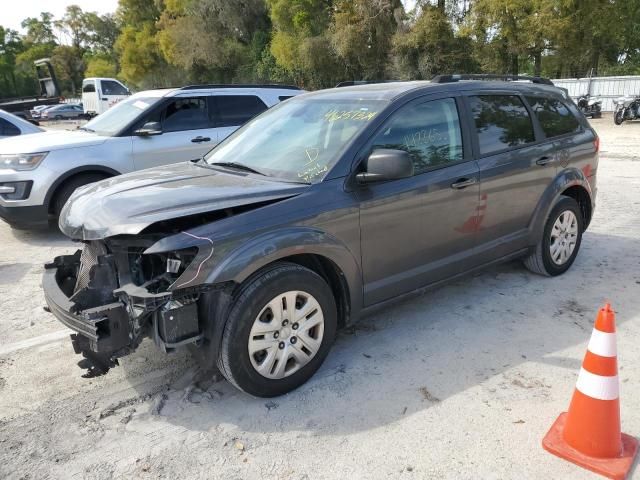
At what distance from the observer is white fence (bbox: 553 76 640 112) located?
25.4m

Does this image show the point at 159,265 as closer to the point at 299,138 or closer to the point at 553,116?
the point at 299,138

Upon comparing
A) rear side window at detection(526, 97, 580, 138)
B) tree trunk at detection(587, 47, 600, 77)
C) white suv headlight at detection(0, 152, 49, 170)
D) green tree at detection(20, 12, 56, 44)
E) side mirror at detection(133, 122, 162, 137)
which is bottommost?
white suv headlight at detection(0, 152, 49, 170)

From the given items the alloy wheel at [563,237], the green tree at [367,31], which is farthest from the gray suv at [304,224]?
the green tree at [367,31]

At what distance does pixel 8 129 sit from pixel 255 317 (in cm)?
776

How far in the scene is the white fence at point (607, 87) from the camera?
1001 inches

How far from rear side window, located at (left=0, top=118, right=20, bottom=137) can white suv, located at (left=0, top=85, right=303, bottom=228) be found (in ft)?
5.75

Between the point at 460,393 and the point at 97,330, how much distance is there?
2.10 m

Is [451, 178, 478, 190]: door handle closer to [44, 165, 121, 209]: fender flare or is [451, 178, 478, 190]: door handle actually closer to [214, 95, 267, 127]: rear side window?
[214, 95, 267, 127]: rear side window

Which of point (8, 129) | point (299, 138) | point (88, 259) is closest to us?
point (88, 259)

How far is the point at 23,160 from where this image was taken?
6.33 m

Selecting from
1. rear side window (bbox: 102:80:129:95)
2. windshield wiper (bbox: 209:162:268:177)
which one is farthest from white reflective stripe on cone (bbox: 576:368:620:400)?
rear side window (bbox: 102:80:129:95)

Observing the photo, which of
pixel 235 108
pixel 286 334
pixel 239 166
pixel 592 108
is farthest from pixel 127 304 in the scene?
pixel 592 108

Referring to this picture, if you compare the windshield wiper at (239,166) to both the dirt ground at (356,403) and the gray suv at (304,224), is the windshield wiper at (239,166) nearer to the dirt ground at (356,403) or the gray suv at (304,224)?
the gray suv at (304,224)

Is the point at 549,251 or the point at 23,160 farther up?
the point at 23,160
